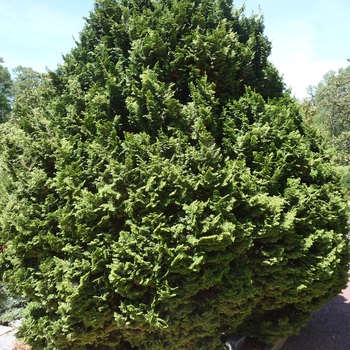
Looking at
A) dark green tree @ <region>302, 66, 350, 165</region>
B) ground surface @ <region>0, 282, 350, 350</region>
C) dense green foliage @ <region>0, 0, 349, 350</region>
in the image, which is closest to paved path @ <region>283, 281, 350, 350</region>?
ground surface @ <region>0, 282, 350, 350</region>

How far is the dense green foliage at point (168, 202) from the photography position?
3.35 m

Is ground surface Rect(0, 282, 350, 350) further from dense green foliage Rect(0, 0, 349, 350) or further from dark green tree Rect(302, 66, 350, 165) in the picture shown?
dark green tree Rect(302, 66, 350, 165)

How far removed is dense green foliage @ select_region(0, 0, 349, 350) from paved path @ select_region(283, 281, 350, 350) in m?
1.07

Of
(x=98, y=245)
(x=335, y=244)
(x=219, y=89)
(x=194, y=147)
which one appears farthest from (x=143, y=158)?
(x=335, y=244)

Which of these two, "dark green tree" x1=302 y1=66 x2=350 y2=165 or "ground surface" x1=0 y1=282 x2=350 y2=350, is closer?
"ground surface" x1=0 y1=282 x2=350 y2=350

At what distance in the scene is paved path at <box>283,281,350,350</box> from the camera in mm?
4867

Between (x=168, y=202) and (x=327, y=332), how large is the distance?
4.11m

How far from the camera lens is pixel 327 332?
5.30 metres

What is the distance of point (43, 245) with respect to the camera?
12.1ft

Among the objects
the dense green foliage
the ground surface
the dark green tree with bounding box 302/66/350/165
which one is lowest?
the ground surface

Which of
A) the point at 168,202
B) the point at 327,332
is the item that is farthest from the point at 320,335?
the point at 168,202

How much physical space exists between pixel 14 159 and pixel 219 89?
3.16 metres

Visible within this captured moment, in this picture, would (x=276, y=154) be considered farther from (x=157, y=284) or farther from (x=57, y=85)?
(x=57, y=85)

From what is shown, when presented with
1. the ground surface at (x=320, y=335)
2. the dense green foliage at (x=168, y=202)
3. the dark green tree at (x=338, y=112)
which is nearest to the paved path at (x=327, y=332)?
the ground surface at (x=320, y=335)
